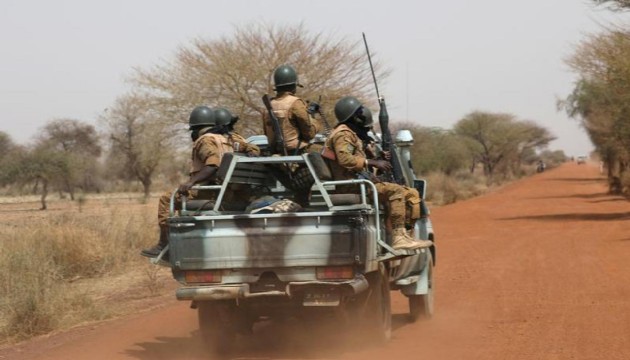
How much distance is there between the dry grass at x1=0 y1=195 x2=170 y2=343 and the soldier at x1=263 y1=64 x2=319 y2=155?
10.7 feet

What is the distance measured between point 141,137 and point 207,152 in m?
27.6

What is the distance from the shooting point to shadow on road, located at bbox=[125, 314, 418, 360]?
25.6ft

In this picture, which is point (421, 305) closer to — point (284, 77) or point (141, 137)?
point (284, 77)

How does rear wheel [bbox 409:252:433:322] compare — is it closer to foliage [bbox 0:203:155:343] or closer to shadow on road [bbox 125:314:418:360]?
shadow on road [bbox 125:314:418:360]

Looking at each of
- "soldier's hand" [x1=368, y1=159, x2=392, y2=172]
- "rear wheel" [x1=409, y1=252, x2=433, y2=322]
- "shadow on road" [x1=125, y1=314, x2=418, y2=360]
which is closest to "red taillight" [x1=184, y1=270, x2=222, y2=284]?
"shadow on road" [x1=125, y1=314, x2=418, y2=360]

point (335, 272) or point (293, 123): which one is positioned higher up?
point (293, 123)

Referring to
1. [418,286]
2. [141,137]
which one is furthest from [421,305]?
[141,137]

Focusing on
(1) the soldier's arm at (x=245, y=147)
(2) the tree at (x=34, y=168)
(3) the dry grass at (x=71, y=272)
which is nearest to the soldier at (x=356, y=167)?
(1) the soldier's arm at (x=245, y=147)

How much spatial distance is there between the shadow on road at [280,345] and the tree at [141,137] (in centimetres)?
1698

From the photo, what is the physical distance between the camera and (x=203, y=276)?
7.33 metres

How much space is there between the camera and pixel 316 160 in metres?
7.50

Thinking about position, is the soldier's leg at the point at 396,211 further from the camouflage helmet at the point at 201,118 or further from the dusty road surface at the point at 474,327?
the camouflage helmet at the point at 201,118

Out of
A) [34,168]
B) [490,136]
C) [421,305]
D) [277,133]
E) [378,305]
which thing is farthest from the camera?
[490,136]

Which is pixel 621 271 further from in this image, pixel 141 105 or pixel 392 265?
pixel 141 105
